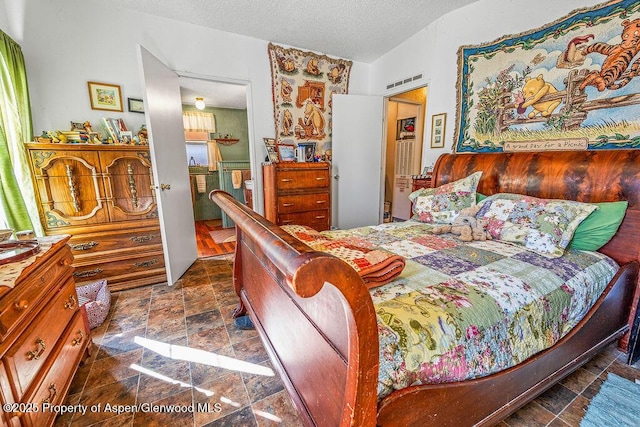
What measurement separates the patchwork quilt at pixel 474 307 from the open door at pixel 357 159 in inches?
93.6

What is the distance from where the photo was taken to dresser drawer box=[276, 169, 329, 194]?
3.04 metres

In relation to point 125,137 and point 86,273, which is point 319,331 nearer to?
point 86,273

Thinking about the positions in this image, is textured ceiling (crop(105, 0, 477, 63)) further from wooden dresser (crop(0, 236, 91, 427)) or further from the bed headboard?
wooden dresser (crop(0, 236, 91, 427))

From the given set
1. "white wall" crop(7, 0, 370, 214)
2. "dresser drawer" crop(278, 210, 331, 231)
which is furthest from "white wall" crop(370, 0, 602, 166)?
"white wall" crop(7, 0, 370, 214)

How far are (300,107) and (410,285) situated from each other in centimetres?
308

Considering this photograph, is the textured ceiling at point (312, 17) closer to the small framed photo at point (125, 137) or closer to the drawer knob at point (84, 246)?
the small framed photo at point (125, 137)

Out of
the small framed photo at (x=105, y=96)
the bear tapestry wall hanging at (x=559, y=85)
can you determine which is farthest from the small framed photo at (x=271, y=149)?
the bear tapestry wall hanging at (x=559, y=85)

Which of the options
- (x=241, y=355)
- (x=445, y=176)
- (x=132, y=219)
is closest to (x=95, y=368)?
(x=241, y=355)

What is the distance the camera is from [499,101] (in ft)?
7.88

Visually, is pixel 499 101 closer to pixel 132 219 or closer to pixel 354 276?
pixel 354 276

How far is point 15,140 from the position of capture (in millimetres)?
1941

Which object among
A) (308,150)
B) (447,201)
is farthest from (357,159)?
(447,201)

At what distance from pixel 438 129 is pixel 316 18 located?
5.80ft

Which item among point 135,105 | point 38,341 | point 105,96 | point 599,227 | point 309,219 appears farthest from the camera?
point 309,219
